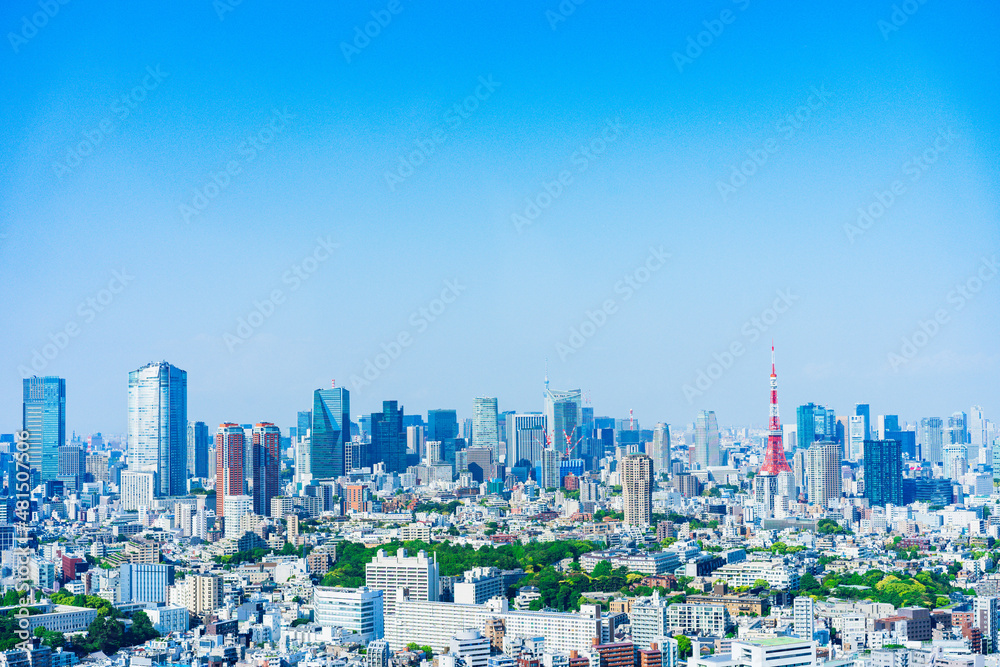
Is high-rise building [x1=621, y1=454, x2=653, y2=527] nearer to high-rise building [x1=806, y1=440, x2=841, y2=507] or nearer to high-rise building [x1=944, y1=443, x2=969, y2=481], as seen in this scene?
high-rise building [x1=806, y1=440, x2=841, y2=507]

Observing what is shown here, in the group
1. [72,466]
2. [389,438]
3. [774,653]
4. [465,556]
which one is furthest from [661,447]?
[774,653]

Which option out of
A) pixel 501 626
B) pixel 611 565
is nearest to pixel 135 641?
pixel 501 626

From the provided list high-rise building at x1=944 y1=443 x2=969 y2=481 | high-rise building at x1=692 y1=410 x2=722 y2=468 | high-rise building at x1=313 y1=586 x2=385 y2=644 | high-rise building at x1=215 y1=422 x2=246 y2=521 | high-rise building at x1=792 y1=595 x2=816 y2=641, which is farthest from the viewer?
high-rise building at x1=692 y1=410 x2=722 y2=468

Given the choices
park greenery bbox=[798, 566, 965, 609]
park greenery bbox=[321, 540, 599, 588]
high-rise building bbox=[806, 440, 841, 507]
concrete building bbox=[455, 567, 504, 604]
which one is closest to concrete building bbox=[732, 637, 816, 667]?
park greenery bbox=[798, 566, 965, 609]

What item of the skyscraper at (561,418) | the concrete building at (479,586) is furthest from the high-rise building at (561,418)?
the concrete building at (479,586)

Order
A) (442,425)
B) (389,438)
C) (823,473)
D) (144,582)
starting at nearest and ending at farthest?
(144,582), (823,473), (389,438), (442,425)

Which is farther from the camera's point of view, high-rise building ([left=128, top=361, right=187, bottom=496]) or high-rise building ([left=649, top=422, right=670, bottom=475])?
high-rise building ([left=649, top=422, right=670, bottom=475])

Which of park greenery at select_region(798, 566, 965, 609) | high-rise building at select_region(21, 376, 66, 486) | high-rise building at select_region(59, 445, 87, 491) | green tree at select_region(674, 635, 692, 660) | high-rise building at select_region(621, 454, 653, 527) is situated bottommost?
green tree at select_region(674, 635, 692, 660)

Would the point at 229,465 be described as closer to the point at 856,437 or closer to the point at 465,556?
the point at 465,556
